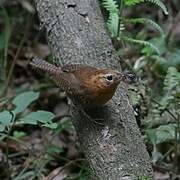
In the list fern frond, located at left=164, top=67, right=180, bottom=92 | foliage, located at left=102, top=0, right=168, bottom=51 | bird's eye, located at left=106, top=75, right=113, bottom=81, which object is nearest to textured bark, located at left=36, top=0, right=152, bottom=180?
foliage, located at left=102, top=0, right=168, bottom=51

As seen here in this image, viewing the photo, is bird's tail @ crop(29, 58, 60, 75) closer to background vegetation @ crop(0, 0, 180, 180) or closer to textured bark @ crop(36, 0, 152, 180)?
textured bark @ crop(36, 0, 152, 180)

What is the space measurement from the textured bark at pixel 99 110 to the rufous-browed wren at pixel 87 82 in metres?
0.11

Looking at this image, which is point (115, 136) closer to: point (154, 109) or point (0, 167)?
point (154, 109)

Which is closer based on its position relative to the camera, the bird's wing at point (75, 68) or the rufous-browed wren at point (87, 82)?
the rufous-browed wren at point (87, 82)

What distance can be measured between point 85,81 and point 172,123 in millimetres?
1037

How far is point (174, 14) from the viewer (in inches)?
224

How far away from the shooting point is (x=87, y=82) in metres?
2.64

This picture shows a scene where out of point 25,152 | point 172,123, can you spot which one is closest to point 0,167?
point 25,152

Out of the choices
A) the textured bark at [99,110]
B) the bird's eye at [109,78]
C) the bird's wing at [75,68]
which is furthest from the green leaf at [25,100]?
the bird's eye at [109,78]

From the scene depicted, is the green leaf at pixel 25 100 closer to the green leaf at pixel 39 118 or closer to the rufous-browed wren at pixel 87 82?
the green leaf at pixel 39 118

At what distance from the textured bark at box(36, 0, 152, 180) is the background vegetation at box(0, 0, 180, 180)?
0.16 meters

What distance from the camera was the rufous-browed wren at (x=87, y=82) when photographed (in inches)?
101

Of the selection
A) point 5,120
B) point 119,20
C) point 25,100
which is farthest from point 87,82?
point 119,20

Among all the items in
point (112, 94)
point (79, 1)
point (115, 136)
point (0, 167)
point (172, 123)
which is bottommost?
point (0, 167)
